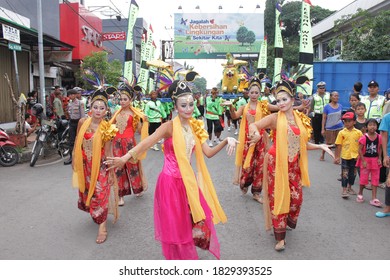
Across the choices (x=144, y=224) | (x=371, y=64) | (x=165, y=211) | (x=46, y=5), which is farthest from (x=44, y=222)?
(x=46, y=5)

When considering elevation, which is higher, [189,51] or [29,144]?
[189,51]

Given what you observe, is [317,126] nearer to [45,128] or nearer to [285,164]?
[45,128]

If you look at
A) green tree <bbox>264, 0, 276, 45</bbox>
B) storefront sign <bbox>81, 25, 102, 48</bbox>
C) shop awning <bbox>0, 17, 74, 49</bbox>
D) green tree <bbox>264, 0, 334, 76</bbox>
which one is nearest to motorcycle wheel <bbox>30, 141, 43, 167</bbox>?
shop awning <bbox>0, 17, 74, 49</bbox>

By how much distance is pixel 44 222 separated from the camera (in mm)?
4957

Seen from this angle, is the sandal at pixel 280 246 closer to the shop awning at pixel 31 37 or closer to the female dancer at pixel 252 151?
the female dancer at pixel 252 151

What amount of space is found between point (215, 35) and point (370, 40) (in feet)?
70.3

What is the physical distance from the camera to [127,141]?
5.91 m

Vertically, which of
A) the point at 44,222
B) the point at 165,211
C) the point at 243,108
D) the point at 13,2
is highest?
the point at 13,2

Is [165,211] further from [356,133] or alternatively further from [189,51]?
[189,51]

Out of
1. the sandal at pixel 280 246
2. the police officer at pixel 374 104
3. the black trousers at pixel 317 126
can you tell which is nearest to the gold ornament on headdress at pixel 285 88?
the sandal at pixel 280 246

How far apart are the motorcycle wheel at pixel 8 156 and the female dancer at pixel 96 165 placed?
190 inches

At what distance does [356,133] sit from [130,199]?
3688 millimetres

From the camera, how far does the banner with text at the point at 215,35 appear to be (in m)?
35.8

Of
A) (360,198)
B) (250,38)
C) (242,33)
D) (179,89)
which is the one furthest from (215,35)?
(179,89)
